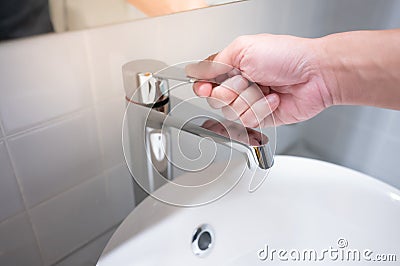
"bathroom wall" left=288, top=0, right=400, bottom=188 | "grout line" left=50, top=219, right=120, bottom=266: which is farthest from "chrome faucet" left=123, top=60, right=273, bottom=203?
"bathroom wall" left=288, top=0, right=400, bottom=188

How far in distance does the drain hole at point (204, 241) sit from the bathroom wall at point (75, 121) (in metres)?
0.16

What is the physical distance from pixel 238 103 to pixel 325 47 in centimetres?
17

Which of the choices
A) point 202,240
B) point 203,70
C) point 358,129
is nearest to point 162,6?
point 203,70

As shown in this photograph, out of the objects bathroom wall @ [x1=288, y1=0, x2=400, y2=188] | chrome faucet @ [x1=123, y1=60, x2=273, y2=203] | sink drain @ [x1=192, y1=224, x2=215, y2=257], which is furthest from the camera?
bathroom wall @ [x1=288, y1=0, x2=400, y2=188]

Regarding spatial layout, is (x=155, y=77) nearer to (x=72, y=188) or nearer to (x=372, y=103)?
(x=72, y=188)

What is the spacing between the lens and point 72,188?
492mm

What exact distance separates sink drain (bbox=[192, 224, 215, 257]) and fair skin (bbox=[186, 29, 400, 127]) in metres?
0.19

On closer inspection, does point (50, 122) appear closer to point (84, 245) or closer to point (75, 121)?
point (75, 121)

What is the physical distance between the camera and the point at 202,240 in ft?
1.67

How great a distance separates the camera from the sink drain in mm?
495

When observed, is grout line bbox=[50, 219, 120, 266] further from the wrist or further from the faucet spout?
the wrist

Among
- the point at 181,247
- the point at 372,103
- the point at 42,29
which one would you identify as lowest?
the point at 181,247

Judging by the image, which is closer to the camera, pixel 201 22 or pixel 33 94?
pixel 33 94

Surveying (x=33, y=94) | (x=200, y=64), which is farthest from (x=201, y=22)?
(x=33, y=94)
